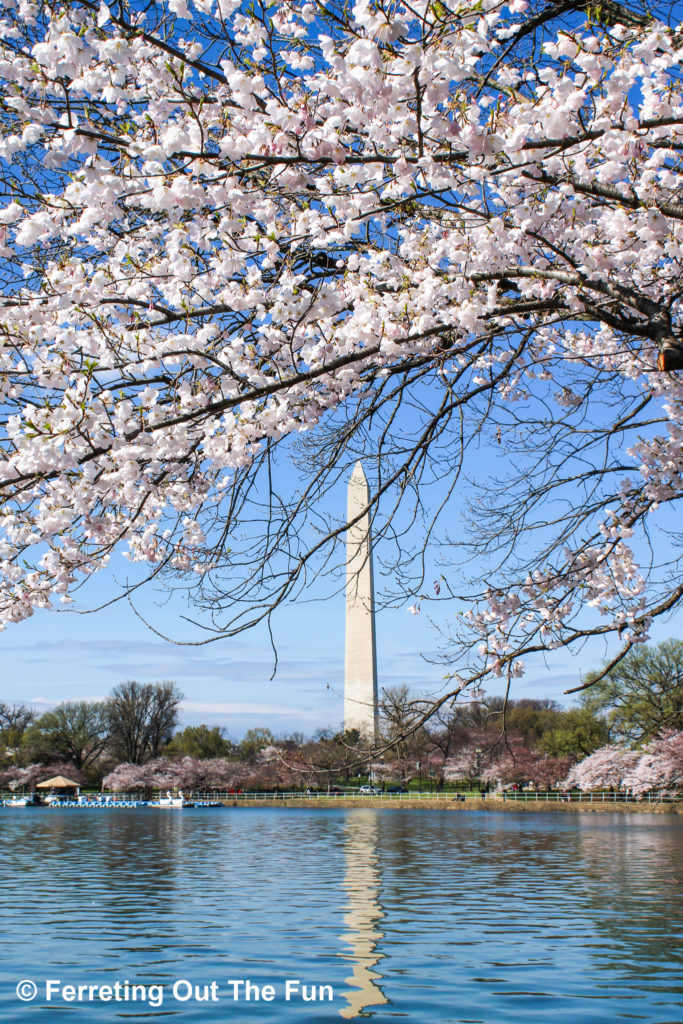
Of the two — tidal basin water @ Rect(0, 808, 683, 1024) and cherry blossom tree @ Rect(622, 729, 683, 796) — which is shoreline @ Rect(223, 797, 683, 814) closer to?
cherry blossom tree @ Rect(622, 729, 683, 796)

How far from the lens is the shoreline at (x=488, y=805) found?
107 feet

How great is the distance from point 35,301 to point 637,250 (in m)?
2.69

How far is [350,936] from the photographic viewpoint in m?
7.66

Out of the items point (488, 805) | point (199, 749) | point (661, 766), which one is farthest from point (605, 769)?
point (199, 749)

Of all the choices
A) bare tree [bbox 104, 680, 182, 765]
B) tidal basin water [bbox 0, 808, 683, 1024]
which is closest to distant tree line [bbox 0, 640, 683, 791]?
bare tree [bbox 104, 680, 182, 765]

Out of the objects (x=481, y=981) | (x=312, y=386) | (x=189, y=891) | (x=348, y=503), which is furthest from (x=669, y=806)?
(x=312, y=386)

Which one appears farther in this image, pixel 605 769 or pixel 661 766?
pixel 605 769

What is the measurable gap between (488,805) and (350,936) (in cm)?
3040

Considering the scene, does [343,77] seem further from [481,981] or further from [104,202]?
[481,981]

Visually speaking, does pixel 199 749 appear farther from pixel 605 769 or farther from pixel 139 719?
pixel 605 769

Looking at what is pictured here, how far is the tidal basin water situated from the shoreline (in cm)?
1751

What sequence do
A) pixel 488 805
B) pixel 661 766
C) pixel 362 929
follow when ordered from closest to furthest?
pixel 362 929, pixel 661 766, pixel 488 805

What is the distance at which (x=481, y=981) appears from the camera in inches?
235

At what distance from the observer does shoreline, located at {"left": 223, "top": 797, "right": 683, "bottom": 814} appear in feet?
107
